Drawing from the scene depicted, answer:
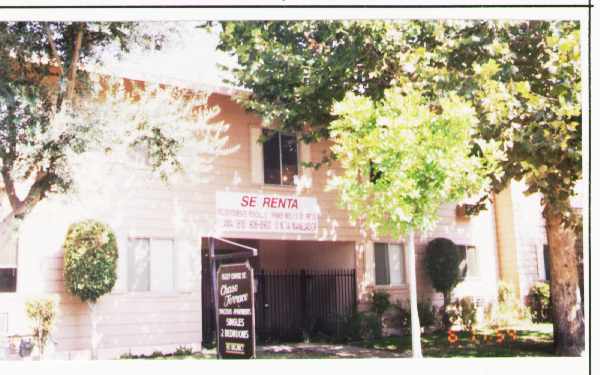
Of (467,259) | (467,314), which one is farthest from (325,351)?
(467,259)

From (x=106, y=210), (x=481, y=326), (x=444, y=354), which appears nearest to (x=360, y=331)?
(x=444, y=354)

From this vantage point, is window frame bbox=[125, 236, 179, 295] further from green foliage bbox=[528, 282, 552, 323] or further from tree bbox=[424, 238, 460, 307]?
green foliage bbox=[528, 282, 552, 323]

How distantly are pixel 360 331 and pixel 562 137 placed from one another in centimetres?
672

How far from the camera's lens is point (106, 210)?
13.2m

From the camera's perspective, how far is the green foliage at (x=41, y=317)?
12.0m

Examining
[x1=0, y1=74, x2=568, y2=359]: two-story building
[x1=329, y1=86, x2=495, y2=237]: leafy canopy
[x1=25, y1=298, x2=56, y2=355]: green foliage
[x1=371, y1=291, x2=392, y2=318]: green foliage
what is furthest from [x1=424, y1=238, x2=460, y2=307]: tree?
[x1=25, y1=298, x2=56, y2=355]: green foliage

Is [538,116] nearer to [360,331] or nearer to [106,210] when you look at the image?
[360,331]

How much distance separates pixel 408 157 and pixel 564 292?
5353mm

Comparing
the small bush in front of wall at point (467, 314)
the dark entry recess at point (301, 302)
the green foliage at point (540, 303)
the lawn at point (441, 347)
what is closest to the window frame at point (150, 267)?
the lawn at point (441, 347)

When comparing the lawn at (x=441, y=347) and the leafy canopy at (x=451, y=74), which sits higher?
the leafy canopy at (x=451, y=74)

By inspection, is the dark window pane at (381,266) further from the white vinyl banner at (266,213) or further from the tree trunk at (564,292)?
the tree trunk at (564,292)

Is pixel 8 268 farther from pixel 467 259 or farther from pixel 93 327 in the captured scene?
pixel 467 259

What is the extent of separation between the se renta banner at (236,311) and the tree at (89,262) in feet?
12.2

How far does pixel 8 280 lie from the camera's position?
12266mm
